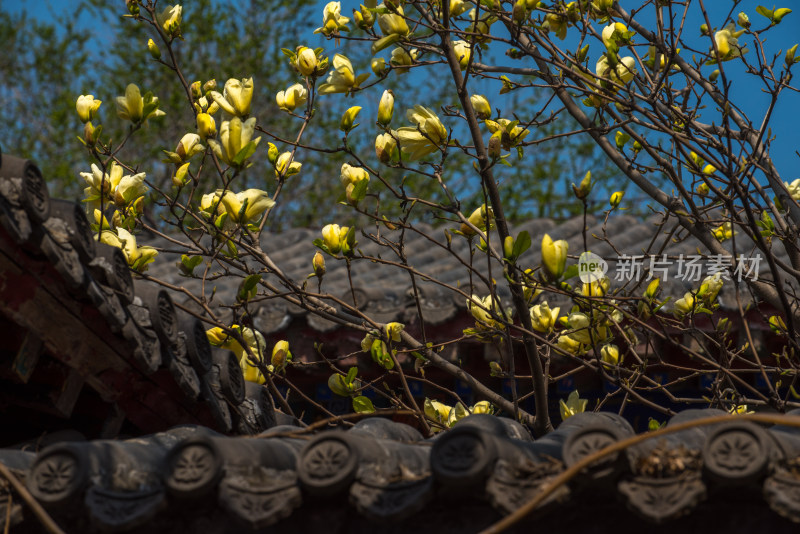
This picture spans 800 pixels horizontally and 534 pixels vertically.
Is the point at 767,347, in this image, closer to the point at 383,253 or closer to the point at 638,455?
the point at 638,455

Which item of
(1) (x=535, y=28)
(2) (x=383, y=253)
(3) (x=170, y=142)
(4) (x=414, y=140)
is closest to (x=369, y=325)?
(4) (x=414, y=140)

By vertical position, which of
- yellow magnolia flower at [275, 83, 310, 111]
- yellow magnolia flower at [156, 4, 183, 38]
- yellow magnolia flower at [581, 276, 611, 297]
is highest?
yellow magnolia flower at [156, 4, 183, 38]

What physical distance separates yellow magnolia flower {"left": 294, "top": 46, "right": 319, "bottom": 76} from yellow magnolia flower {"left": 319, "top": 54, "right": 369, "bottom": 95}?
104 mm

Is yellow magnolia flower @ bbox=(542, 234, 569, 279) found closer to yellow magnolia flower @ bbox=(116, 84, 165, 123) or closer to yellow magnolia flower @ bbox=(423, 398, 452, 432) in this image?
yellow magnolia flower @ bbox=(423, 398, 452, 432)

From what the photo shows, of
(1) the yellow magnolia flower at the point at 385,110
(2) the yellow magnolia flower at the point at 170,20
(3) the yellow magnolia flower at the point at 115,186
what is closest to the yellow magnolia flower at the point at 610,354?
(1) the yellow magnolia flower at the point at 385,110

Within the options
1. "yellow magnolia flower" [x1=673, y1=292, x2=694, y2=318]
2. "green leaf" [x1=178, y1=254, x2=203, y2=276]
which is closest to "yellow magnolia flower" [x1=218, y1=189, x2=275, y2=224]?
Answer: "green leaf" [x1=178, y1=254, x2=203, y2=276]

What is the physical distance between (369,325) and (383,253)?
143 inches

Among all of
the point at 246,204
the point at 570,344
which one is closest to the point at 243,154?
the point at 246,204

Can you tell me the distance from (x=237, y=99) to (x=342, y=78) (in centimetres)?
32

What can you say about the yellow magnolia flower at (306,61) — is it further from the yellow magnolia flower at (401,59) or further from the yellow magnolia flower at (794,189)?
the yellow magnolia flower at (794,189)

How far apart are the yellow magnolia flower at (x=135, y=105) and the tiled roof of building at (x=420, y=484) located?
1.20 meters

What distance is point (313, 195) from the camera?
12.6m

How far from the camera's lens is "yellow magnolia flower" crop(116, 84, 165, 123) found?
100 inches

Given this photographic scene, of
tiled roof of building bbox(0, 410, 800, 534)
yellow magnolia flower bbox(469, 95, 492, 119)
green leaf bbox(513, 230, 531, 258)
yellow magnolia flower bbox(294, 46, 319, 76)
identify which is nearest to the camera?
tiled roof of building bbox(0, 410, 800, 534)
